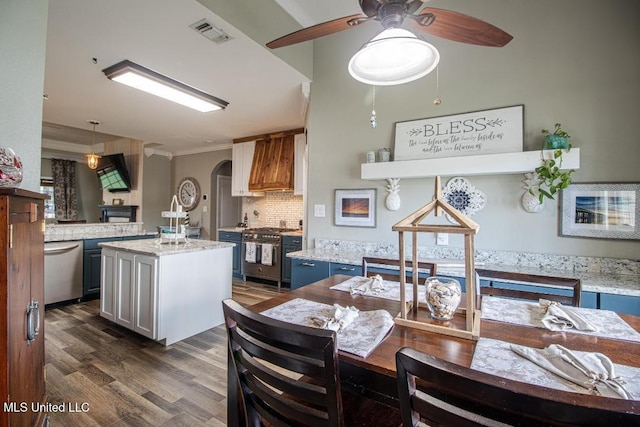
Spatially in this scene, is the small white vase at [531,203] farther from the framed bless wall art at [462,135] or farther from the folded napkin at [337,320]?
the folded napkin at [337,320]

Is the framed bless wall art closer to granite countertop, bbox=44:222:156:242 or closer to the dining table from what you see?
the dining table

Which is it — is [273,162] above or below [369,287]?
above

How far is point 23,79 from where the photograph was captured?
1286mm

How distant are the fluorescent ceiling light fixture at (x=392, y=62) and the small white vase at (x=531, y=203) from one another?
164 centimetres

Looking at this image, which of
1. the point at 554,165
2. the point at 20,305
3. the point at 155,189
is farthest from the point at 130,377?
the point at 155,189

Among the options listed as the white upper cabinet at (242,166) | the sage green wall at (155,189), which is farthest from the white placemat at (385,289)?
the sage green wall at (155,189)

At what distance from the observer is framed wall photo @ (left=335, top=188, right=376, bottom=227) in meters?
3.13

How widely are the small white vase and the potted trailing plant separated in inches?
2.9

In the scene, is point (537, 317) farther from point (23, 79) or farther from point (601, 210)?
point (23, 79)

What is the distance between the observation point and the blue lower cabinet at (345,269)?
269 centimetres

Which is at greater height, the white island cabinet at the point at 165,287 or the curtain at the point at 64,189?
the curtain at the point at 64,189

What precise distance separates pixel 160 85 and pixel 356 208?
255 cm

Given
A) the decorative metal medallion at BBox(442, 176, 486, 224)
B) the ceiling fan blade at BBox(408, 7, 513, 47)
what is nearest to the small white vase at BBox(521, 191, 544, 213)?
the decorative metal medallion at BBox(442, 176, 486, 224)

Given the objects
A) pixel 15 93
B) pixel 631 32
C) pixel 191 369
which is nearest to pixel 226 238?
pixel 191 369
